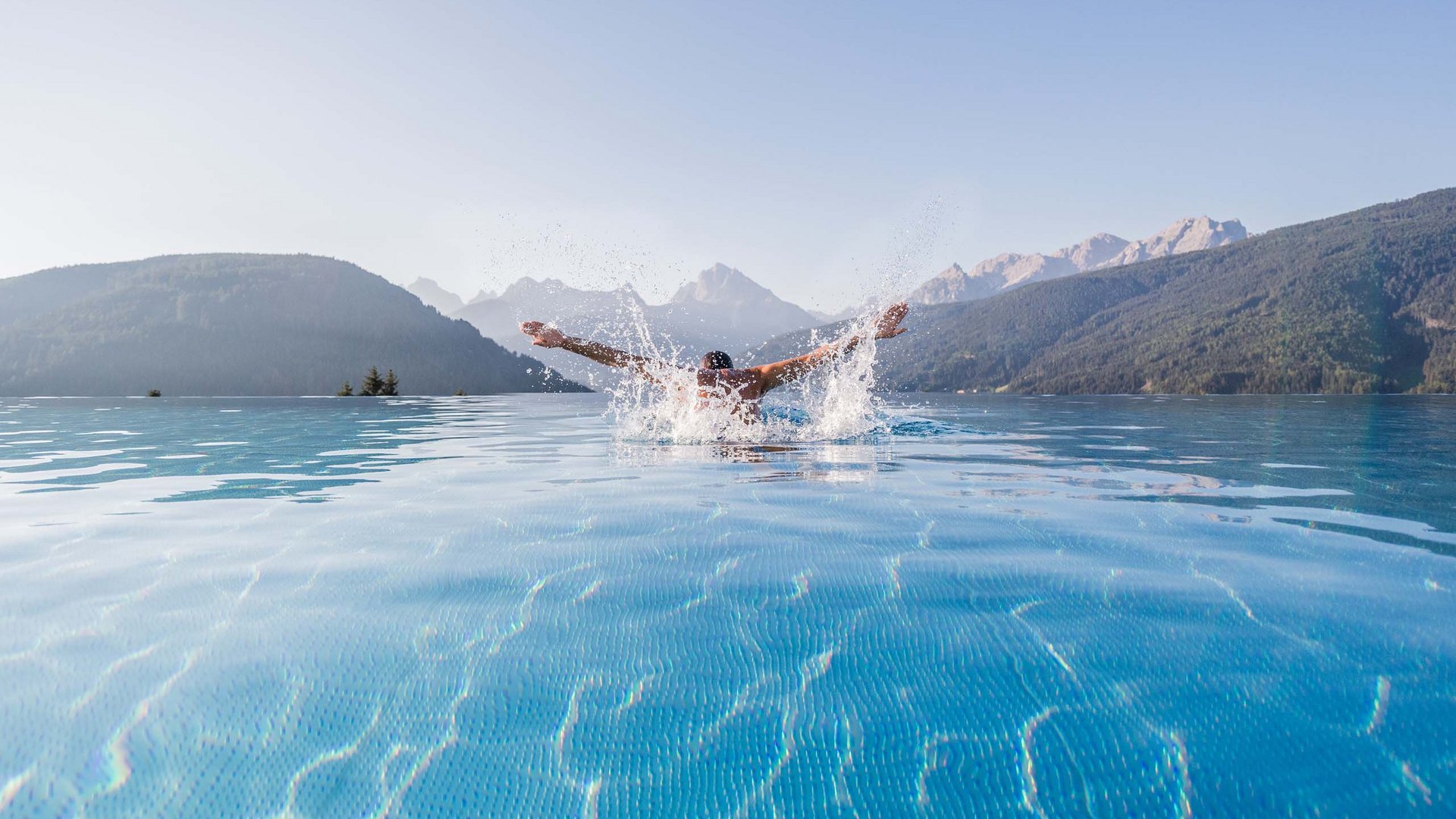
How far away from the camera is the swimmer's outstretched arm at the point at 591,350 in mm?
14950

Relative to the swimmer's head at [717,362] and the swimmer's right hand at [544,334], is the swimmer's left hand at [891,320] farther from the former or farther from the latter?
the swimmer's right hand at [544,334]

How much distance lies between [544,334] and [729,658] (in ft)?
39.3

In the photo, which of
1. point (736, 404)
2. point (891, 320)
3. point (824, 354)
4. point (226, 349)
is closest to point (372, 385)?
point (226, 349)

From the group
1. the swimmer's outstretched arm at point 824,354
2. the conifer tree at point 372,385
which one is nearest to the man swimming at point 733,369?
the swimmer's outstretched arm at point 824,354

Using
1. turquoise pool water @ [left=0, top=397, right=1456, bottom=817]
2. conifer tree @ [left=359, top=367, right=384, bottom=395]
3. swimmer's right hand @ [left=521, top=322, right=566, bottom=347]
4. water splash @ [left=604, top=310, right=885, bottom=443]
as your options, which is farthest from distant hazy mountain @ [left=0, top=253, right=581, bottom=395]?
turquoise pool water @ [left=0, top=397, right=1456, bottom=817]

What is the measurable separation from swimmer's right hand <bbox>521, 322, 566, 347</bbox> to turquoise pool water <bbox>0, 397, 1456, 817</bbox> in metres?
6.73

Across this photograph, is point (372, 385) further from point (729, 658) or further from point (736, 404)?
point (729, 658)

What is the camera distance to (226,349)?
163625 millimetres

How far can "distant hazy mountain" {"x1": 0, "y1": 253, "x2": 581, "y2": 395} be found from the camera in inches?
5866

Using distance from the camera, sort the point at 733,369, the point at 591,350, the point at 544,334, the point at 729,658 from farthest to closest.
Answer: the point at 733,369 → the point at 591,350 → the point at 544,334 → the point at 729,658

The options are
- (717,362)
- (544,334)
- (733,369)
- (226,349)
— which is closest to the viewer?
(544,334)

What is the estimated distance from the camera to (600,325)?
16.4 metres

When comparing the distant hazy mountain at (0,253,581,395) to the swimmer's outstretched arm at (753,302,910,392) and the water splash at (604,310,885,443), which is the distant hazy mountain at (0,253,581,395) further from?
the swimmer's outstretched arm at (753,302,910,392)

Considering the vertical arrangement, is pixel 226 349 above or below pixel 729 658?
above
